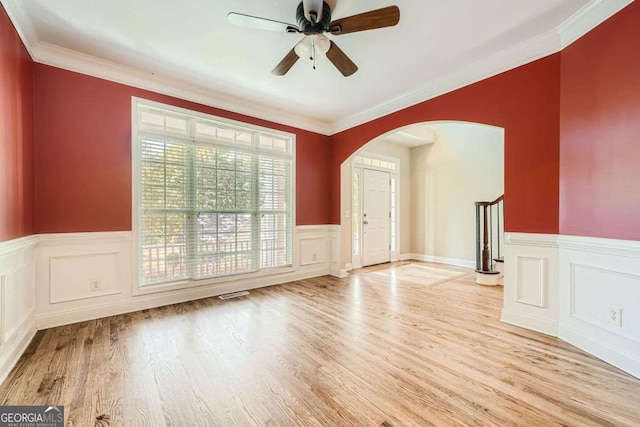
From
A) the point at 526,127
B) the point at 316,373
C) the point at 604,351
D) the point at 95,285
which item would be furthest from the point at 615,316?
the point at 95,285

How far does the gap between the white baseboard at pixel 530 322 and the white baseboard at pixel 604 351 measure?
0.07 metres

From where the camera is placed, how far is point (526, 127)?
8.53 feet

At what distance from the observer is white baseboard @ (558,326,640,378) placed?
185 centimetres

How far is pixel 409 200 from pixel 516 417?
5588 millimetres

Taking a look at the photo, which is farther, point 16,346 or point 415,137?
point 415,137

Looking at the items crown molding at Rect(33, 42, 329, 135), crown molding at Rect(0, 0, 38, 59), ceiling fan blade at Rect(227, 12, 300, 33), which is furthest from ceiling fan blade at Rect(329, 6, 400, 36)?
crown molding at Rect(0, 0, 38, 59)

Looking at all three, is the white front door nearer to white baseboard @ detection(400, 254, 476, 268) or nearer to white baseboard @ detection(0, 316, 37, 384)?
white baseboard @ detection(400, 254, 476, 268)

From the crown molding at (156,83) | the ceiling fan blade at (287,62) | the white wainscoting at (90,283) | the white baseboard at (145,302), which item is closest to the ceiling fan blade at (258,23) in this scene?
the ceiling fan blade at (287,62)

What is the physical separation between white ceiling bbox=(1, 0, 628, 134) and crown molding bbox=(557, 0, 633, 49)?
1.0 inches

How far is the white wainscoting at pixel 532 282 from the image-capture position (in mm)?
2471

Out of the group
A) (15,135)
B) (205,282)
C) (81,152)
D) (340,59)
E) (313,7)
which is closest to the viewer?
(313,7)

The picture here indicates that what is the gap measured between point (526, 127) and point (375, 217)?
3555 millimetres

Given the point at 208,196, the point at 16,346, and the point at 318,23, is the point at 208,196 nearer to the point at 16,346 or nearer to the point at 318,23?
the point at 16,346

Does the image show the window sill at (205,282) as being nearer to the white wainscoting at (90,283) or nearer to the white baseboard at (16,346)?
the white wainscoting at (90,283)
